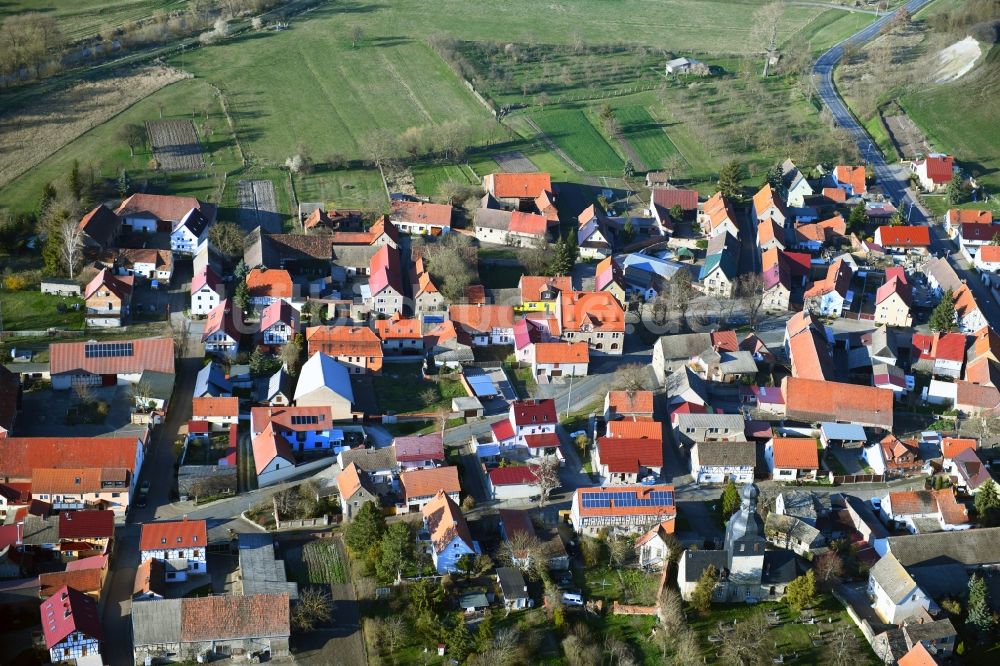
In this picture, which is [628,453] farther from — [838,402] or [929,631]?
[929,631]

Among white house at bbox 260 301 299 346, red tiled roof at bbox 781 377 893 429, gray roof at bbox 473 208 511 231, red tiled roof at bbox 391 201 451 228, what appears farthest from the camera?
red tiled roof at bbox 391 201 451 228

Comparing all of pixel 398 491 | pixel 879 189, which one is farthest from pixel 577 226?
pixel 398 491

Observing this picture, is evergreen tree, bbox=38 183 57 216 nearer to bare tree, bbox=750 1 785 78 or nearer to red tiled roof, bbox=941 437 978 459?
red tiled roof, bbox=941 437 978 459

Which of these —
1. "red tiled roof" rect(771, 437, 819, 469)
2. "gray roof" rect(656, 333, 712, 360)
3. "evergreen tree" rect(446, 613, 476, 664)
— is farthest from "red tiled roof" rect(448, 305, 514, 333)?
"evergreen tree" rect(446, 613, 476, 664)

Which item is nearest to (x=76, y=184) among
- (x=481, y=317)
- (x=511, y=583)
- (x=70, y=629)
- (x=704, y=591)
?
(x=481, y=317)

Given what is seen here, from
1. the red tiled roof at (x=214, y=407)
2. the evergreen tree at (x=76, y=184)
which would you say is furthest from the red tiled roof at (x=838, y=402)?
the evergreen tree at (x=76, y=184)

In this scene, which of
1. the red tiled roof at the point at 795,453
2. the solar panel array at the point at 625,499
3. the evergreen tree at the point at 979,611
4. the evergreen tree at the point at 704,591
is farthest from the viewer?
the red tiled roof at the point at 795,453

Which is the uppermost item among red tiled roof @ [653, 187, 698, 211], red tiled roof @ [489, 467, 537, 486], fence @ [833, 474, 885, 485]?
red tiled roof @ [653, 187, 698, 211]

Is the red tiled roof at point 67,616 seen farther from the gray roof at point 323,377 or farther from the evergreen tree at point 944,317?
the evergreen tree at point 944,317
